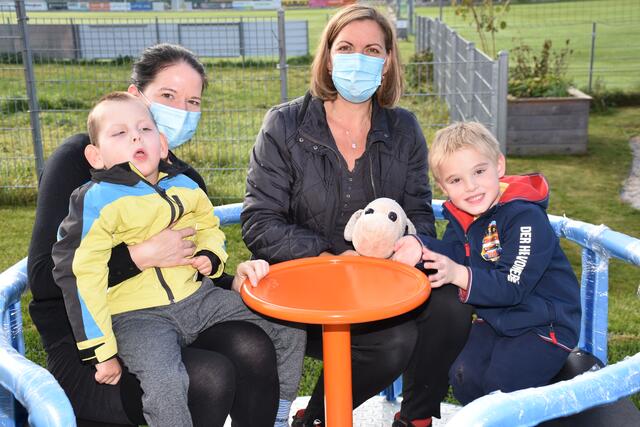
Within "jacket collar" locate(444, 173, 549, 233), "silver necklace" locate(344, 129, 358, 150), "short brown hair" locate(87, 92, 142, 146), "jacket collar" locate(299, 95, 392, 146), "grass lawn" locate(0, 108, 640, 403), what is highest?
"short brown hair" locate(87, 92, 142, 146)

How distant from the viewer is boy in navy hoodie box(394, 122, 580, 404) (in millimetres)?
2682

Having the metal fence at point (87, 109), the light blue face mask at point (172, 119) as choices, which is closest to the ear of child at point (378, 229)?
the light blue face mask at point (172, 119)

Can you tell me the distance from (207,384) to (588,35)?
73.9 ft

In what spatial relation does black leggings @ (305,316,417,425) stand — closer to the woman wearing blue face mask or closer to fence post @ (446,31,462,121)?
the woman wearing blue face mask

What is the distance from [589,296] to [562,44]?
18.8 metres

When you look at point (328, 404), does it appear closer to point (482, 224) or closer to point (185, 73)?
point (482, 224)

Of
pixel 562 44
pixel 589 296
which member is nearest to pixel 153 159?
pixel 589 296

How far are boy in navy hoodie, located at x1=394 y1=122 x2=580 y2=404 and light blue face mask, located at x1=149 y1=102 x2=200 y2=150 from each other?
3.03 ft

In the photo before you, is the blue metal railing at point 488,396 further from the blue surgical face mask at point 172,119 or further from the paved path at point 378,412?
the paved path at point 378,412

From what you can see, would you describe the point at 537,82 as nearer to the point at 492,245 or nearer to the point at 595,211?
the point at 595,211

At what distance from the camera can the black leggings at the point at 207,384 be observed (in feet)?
7.74

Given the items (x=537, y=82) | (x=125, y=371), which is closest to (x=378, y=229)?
(x=125, y=371)

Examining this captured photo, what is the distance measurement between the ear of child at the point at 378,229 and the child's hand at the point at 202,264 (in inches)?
21.8

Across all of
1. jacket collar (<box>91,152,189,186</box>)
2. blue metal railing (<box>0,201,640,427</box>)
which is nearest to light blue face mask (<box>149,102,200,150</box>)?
jacket collar (<box>91,152,189,186</box>)
